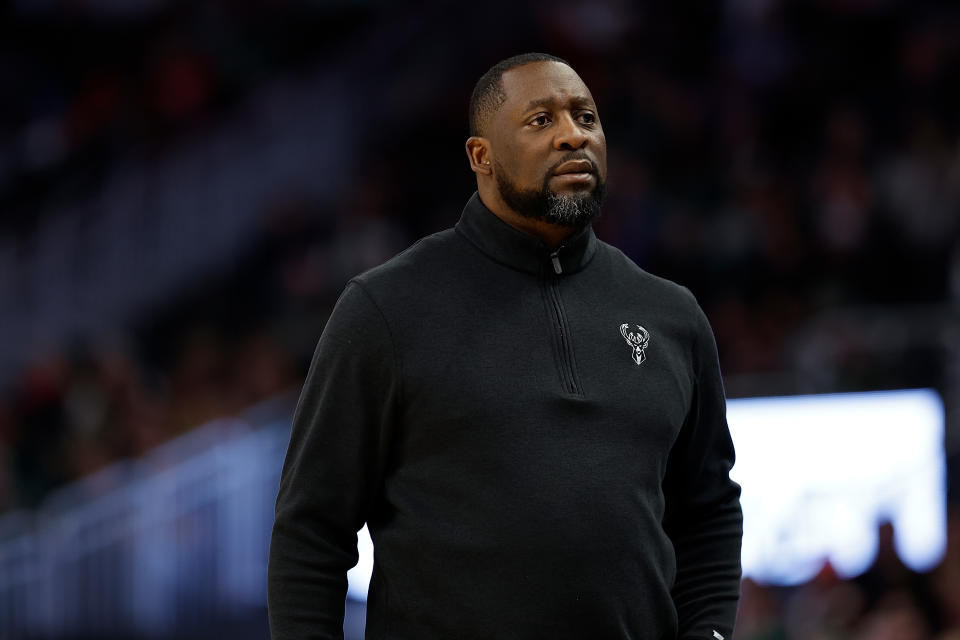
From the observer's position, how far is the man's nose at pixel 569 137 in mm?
2861

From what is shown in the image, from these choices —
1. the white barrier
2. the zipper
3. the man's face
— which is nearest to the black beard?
the man's face

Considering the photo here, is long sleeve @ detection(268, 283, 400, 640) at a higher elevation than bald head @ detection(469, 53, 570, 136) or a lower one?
lower

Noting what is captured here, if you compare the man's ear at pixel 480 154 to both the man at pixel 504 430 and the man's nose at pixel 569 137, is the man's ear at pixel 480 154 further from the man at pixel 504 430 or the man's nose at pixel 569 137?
the man's nose at pixel 569 137

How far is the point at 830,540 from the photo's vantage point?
25.2 feet

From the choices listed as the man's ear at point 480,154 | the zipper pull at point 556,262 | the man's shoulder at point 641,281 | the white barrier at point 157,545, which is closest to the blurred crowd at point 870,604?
the white barrier at point 157,545

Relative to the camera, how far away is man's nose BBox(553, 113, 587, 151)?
286 centimetres

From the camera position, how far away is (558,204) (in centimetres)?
287

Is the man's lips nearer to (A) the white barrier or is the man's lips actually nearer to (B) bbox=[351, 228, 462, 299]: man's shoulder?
(B) bbox=[351, 228, 462, 299]: man's shoulder

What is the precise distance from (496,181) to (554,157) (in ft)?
0.49

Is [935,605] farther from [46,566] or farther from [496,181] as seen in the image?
[46,566]

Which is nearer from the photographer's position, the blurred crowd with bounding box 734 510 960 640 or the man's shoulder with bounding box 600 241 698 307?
the man's shoulder with bounding box 600 241 698 307

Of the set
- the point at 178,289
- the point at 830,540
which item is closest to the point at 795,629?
the point at 830,540

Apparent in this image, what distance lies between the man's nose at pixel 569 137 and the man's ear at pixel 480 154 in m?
0.16

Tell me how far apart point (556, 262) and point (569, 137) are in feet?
0.81
